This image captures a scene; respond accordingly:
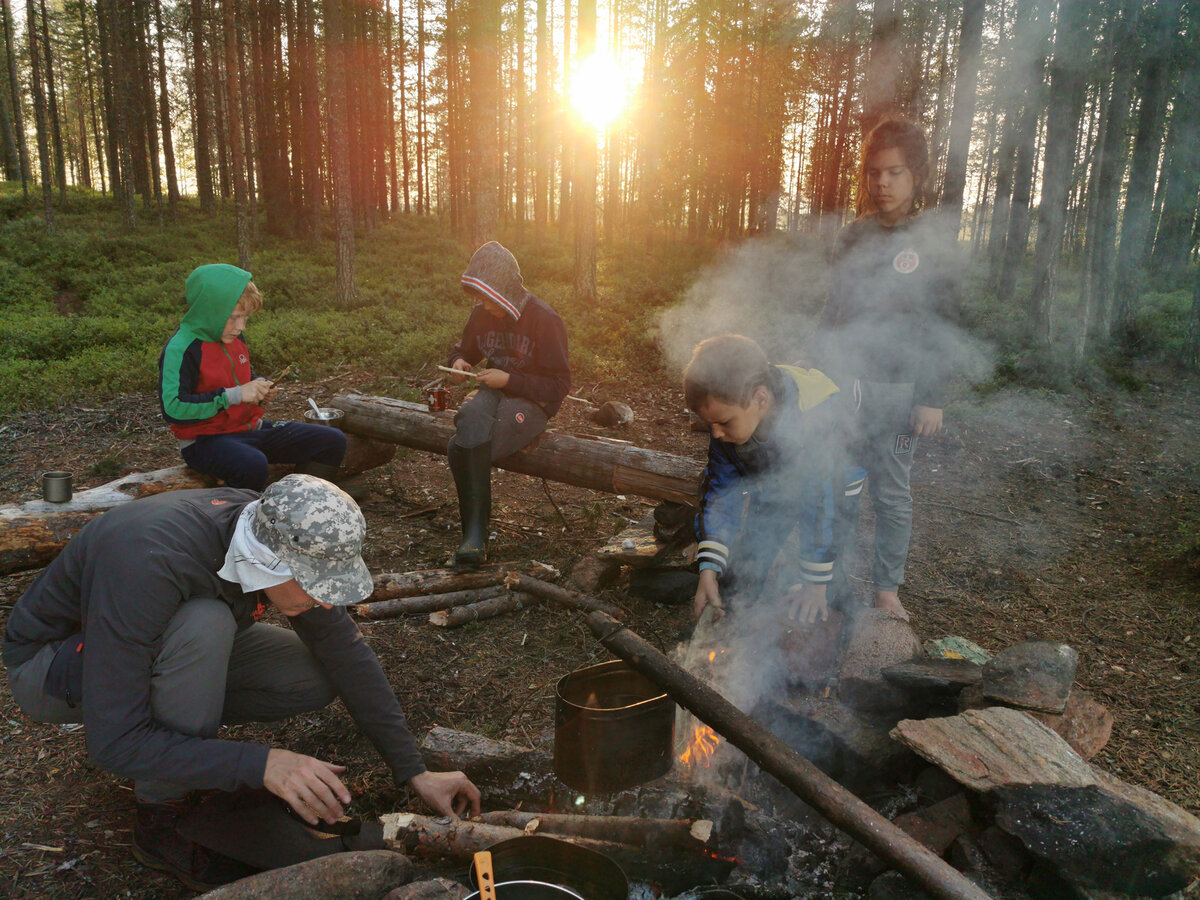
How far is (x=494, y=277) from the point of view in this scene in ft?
14.9

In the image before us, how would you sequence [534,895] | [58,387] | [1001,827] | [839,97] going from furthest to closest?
[839,97] < [58,387] < [1001,827] < [534,895]

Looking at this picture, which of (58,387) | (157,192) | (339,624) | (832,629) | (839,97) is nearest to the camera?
(339,624)

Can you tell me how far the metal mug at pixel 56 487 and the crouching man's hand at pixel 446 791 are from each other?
3.09 metres

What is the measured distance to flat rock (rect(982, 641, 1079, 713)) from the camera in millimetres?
2418

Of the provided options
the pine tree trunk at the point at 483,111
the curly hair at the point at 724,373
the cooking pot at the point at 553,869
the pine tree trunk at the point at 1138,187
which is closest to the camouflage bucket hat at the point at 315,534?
the cooking pot at the point at 553,869

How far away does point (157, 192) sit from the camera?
23172 mm

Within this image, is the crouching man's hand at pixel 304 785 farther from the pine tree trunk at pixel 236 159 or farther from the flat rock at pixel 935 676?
the pine tree trunk at pixel 236 159

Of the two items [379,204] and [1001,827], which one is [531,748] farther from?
[379,204]

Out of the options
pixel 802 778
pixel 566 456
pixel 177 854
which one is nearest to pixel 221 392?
pixel 566 456

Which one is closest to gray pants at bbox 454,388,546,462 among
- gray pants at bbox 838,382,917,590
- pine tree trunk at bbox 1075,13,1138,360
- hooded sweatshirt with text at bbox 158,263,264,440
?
hooded sweatshirt with text at bbox 158,263,264,440

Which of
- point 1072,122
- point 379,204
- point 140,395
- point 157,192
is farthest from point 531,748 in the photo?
point 379,204

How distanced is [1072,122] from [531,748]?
12964mm

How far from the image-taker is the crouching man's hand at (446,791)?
2176 millimetres

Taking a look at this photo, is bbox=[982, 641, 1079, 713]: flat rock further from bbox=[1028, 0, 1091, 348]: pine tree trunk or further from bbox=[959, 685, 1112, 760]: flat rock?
bbox=[1028, 0, 1091, 348]: pine tree trunk
